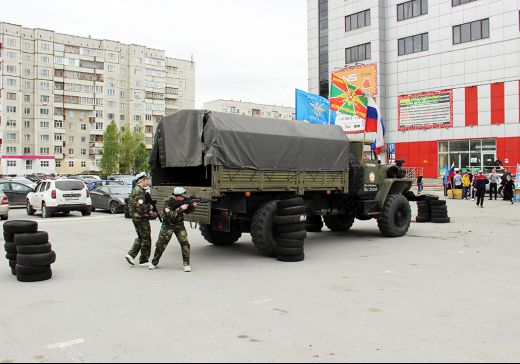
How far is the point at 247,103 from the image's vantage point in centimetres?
13112

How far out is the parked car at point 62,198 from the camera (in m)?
20.9

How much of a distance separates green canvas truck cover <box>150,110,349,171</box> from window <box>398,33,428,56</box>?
38.5 m

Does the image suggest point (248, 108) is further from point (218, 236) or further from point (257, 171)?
point (257, 171)

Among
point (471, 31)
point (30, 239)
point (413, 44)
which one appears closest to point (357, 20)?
point (413, 44)

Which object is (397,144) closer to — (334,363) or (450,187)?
(450,187)

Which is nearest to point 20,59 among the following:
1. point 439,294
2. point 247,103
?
point 247,103

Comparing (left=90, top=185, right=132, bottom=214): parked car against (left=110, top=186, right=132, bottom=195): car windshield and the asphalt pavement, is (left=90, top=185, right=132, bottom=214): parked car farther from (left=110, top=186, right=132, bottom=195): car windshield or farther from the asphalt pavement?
the asphalt pavement

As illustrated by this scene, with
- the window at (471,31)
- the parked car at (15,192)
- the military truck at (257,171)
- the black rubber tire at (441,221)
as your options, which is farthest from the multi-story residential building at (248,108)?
the military truck at (257,171)

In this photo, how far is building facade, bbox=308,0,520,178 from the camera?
41312 mm

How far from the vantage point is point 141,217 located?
9.52 m

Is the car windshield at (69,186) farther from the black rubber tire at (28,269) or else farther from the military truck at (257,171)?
the black rubber tire at (28,269)

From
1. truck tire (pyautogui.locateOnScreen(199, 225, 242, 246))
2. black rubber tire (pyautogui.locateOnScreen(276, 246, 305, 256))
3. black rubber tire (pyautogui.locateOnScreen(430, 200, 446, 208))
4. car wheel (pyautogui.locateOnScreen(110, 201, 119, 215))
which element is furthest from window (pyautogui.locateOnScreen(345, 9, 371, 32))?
black rubber tire (pyautogui.locateOnScreen(276, 246, 305, 256))

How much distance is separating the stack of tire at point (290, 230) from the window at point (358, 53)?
42884mm

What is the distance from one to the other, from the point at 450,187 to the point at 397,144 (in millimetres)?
17303
